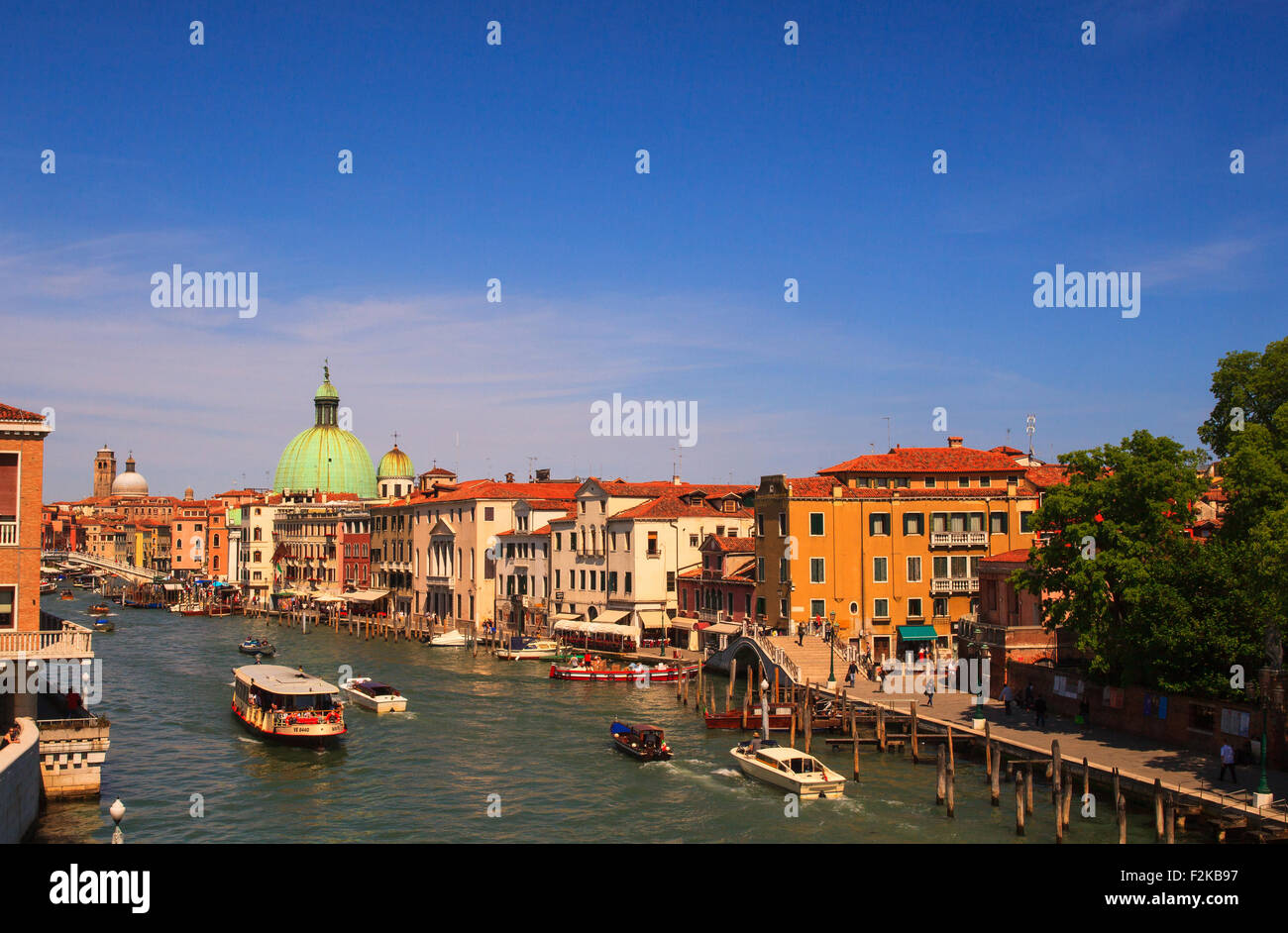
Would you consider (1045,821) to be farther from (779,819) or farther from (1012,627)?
(1012,627)

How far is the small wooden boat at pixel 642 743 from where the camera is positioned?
35.7 m

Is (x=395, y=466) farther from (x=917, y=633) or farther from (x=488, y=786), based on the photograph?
(x=488, y=786)

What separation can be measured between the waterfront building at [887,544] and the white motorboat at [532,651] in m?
15.5

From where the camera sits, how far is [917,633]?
53.0m

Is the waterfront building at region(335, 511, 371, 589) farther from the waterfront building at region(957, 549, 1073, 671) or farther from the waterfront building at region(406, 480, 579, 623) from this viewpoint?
the waterfront building at region(957, 549, 1073, 671)

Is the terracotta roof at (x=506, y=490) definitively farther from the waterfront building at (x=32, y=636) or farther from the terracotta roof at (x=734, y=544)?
the waterfront building at (x=32, y=636)

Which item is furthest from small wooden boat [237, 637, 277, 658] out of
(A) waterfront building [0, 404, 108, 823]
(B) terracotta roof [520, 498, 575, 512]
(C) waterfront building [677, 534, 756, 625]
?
(A) waterfront building [0, 404, 108, 823]

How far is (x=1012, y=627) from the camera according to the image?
40.2 m

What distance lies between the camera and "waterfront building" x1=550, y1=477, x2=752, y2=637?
218ft

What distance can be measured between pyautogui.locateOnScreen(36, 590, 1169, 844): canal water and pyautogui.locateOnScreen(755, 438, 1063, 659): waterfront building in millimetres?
8426

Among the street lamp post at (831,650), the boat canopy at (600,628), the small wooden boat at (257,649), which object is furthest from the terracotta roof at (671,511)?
the small wooden boat at (257,649)
